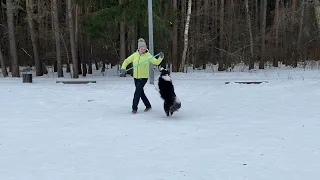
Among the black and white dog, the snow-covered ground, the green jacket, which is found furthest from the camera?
the green jacket

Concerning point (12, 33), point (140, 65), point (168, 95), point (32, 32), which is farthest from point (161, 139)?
point (32, 32)

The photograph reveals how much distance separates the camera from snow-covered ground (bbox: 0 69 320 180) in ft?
14.7

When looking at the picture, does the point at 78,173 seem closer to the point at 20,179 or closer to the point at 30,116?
the point at 20,179

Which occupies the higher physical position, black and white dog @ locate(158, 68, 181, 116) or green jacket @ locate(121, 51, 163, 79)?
green jacket @ locate(121, 51, 163, 79)

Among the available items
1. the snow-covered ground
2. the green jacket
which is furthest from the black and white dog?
the green jacket

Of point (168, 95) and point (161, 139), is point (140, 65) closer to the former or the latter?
point (168, 95)

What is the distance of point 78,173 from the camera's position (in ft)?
14.4

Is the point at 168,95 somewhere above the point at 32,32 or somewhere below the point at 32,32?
below

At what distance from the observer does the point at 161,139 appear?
6.01 meters

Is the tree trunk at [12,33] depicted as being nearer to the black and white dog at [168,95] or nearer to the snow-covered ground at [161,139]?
the snow-covered ground at [161,139]

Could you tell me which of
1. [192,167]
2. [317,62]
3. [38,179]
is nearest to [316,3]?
[317,62]

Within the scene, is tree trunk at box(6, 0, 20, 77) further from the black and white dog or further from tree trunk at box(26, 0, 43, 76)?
the black and white dog

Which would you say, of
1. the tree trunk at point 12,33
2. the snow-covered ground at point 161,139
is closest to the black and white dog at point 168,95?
the snow-covered ground at point 161,139

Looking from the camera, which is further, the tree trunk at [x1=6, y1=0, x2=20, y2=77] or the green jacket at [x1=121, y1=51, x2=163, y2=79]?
the tree trunk at [x1=6, y1=0, x2=20, y2=77]
